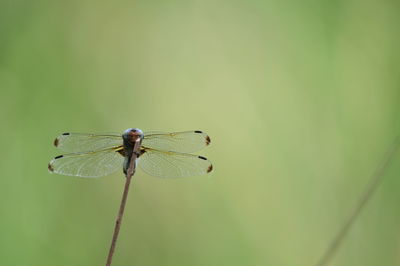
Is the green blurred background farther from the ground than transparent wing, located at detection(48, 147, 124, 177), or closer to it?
farther from the ground

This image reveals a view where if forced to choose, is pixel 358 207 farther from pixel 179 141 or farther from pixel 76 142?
pixel 76 142

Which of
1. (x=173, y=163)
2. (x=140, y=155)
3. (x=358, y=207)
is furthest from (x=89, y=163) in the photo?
(x=358, y=207)

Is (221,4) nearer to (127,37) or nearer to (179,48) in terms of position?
(179,48)

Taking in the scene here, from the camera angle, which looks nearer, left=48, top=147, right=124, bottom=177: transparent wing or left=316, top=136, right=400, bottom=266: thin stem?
left=316, top=136, right=400, bottom=266: thin stem

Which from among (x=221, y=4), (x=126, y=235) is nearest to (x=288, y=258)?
(x=126, y=235)

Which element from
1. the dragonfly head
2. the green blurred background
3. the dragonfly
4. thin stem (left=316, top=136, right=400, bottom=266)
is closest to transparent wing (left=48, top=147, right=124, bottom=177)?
the dragonfly

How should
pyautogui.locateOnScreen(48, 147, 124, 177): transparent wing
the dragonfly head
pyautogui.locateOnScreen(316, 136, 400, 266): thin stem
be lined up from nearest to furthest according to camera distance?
1. pyautogui.locateOnScreen(316, 136, 400, 266): thin stem
2. the dragonfly head
3. pyautogui.locateOnScreen(48, 147, 124, 177): transparent wing

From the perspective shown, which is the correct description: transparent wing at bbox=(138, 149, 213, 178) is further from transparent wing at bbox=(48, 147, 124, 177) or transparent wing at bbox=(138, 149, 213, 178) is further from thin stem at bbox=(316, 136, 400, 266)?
thin stem at bbox=(316, 136, 400, 266)

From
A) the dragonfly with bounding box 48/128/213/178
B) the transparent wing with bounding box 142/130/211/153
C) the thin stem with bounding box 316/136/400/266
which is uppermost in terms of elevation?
the transparent wing with bounding box 142/130/211/153
